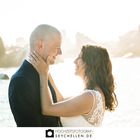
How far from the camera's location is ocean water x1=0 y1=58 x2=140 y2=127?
2.16 metres

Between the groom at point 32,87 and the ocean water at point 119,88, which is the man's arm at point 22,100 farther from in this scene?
the ocean water at point 119,88

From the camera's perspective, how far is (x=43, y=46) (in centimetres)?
194

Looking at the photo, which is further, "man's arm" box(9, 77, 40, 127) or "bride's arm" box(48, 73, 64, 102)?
"bride's arm" box(48, 73, 64, 102)

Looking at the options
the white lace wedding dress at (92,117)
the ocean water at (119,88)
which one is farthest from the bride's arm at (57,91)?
the white lace wedding dress at (92,117)

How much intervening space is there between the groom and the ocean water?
12 cm

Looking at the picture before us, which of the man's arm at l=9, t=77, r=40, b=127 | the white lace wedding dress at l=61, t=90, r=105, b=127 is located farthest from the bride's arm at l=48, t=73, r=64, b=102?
the man's arm at l=9, t=77, r=40, b=127

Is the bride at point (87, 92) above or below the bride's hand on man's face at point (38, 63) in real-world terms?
below

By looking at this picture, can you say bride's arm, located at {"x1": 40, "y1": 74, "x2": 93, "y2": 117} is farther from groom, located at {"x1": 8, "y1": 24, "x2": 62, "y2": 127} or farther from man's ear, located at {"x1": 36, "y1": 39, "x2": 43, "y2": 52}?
man's ear, located at {"x1": 36, "y1": 39, "x2": 43, "y2": 52}

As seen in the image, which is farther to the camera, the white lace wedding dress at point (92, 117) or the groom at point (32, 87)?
the white lace wedding dress at point (92, 117)

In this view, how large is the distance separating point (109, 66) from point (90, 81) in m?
0.14

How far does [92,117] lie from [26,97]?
15.3 inches

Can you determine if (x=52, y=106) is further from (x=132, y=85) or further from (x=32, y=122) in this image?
(x=132, y=85)

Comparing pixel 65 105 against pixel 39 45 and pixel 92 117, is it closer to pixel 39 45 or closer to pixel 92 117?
pixel 92 117

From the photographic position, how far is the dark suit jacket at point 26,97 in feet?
6.02
